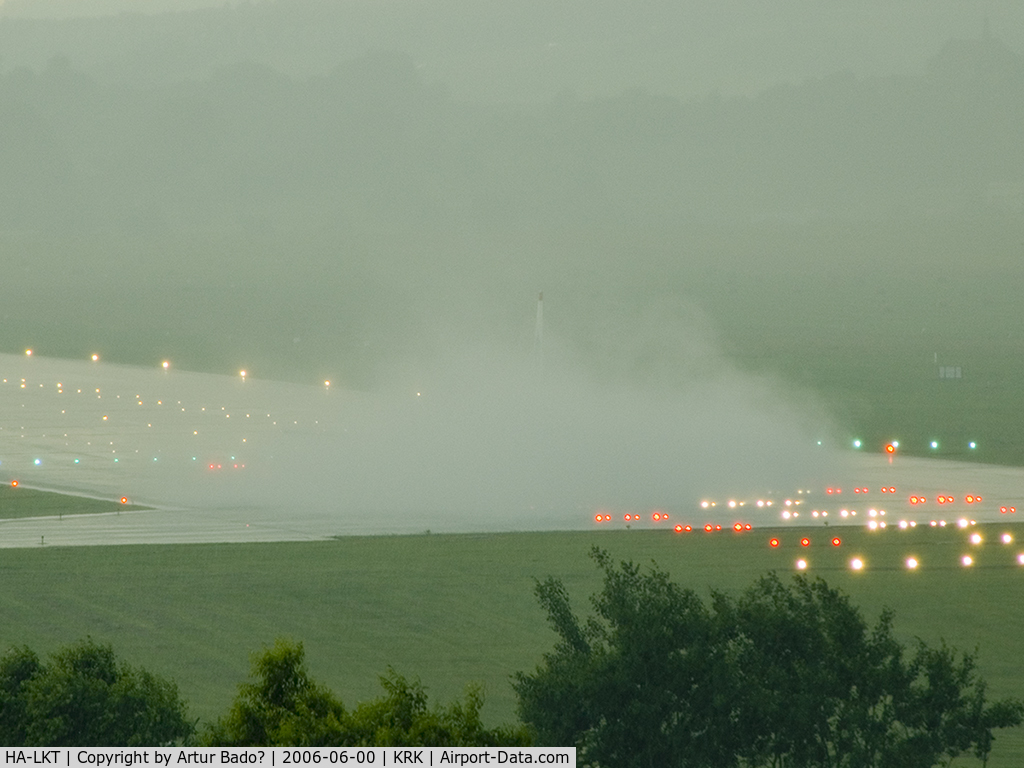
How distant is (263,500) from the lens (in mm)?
71625

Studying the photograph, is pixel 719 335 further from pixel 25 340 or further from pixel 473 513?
pixel 473 513

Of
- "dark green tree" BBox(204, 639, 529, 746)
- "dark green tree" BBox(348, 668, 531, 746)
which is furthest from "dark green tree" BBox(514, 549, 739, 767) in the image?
"dark green tree" BBox(348, 668, 531, 746)

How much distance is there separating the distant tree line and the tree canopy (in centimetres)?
3

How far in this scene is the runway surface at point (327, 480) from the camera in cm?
6656

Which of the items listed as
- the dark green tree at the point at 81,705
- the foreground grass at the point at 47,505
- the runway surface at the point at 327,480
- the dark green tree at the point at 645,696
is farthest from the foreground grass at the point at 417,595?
the dark green tree at the point at 81,705

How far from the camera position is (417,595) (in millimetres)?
53969

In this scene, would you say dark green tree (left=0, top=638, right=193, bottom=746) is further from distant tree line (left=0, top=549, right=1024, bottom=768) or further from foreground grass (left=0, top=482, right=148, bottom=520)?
foreground grass (left=0, top=482, right=148, bottom=520)

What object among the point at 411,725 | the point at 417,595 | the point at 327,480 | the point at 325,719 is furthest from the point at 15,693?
the point at 327,480

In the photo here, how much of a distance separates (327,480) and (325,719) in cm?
5836

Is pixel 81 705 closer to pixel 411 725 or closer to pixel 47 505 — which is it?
pixel 411 725

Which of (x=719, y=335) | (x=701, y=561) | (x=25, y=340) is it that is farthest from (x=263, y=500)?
(x=719, y=335)

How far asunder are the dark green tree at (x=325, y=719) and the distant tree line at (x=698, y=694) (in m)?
5.51

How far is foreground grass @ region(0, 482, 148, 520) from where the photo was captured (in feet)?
223

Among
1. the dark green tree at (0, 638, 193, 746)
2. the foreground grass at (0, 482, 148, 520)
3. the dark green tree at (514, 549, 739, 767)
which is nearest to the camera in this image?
the dark green tree at (0, 638, 193, 746)
